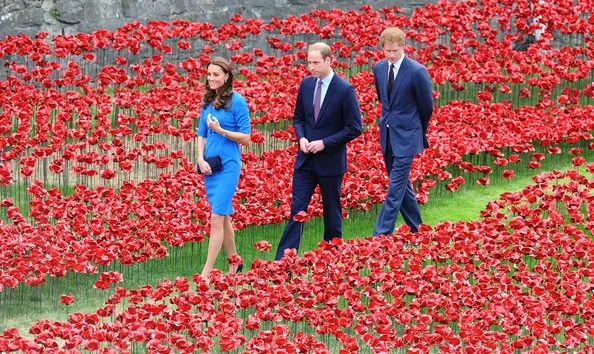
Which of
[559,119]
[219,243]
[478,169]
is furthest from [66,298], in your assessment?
[559,119]

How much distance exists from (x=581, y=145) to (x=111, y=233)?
701 centimetres

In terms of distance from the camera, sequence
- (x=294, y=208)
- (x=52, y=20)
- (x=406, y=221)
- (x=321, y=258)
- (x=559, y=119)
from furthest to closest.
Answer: (x=52, y=20), (x=559, y=119), (x=406, y=221), (x=294, y=208), (x=321, y=258)

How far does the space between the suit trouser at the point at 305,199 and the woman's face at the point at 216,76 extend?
3.91ft

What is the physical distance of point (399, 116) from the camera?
43.1 ft

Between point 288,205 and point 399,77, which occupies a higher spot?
point 399,77

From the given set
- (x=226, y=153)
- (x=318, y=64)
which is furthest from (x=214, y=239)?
(x=318, y=64)

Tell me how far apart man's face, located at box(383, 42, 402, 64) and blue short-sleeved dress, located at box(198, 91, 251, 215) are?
5.44 ft

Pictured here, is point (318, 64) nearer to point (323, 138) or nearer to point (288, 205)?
point (323, 138)

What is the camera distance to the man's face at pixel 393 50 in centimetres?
1291

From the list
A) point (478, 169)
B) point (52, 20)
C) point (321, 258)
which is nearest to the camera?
point (321, 258)

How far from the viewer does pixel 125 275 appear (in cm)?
1252

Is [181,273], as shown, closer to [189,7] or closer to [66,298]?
[66,298]

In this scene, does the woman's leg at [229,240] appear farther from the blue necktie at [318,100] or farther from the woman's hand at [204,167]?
the blue necktie at [318,100]

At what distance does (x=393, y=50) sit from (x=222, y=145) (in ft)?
6.56
